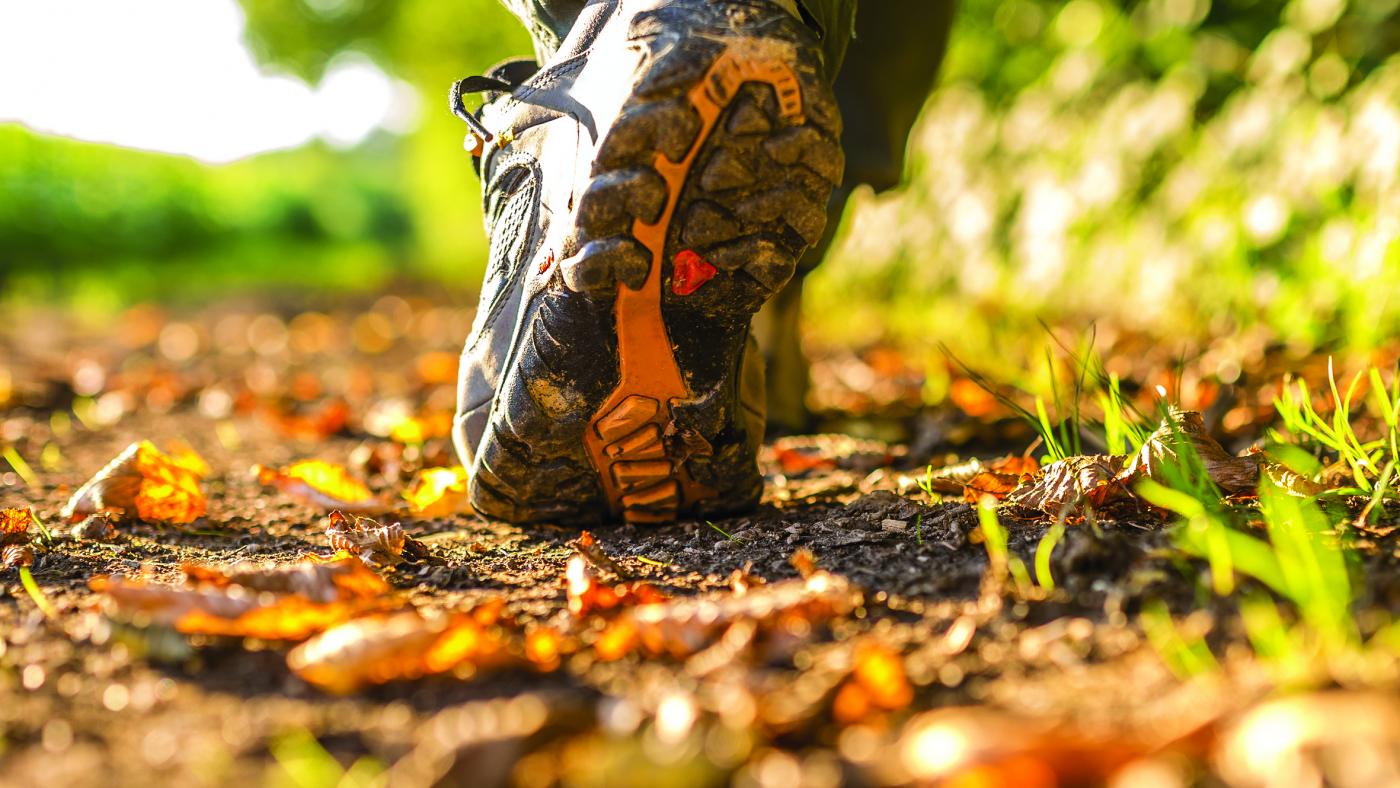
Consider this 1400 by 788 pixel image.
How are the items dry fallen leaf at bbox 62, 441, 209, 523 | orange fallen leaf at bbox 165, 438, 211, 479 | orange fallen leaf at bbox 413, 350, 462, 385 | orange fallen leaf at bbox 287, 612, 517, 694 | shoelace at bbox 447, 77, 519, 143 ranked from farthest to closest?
orange fallen leaf at bbox 413, 350, 462, 385
orange fallen leaf at bbox 165, 438, 211, 479
dry fallen leaf at bbox 62, 441, 209, 523
shoelace at bbox 447, 77, 519, 143
orange fallen leaf at bbox 287, 612, 517, 694

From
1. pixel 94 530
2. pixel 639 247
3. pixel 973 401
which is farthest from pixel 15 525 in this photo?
pixel 973 401

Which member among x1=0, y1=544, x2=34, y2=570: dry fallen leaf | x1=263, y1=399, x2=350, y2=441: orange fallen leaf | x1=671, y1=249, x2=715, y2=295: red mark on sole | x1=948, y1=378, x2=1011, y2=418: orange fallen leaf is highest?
x1=671, y1=249, x2=715, y2=295: red mark on sole

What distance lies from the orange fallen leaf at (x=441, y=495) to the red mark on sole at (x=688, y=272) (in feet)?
1.94

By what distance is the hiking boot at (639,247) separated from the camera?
3.53 feet

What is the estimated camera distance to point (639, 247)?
1119mm

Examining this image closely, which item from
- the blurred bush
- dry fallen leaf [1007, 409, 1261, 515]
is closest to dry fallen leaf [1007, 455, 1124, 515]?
dry fallen leaf [1007, 409, 1261, 515]

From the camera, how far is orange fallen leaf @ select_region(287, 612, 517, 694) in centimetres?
84

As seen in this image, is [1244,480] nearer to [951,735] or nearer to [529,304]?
[951,735]

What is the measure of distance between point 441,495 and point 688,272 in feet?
2.10

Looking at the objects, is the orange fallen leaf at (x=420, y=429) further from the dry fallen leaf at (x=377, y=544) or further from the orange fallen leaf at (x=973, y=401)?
the orange fallen leaf at (x=973, y=401)

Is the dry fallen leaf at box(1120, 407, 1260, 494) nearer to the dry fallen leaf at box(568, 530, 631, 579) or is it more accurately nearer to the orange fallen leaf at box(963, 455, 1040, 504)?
the orange fallen leaf at box(963, 455, 1040, 504)

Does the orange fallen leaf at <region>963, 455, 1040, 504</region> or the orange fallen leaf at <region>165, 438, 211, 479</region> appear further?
the orange fallen leaf at <region>165, 438, 211, 479</region>

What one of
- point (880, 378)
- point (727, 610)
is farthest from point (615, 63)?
point (880, 378)

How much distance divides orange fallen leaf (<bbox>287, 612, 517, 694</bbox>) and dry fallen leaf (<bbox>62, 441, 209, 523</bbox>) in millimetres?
758
